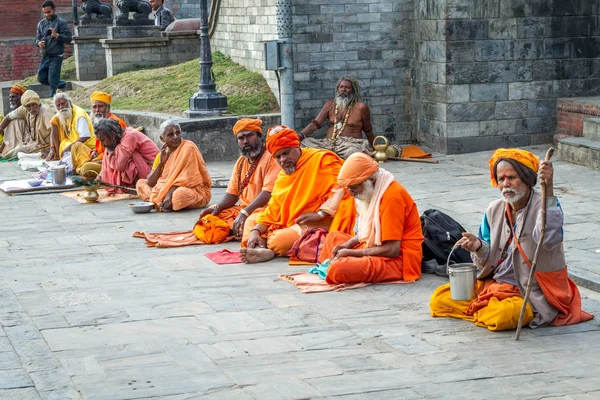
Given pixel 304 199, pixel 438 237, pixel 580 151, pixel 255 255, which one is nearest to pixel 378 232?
pixel 438 237

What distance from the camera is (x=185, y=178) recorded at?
462 inches

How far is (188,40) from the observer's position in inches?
869

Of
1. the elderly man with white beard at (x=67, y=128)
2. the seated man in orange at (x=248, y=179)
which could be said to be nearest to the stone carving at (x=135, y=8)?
the elderly man with white beard at (x=67, y=128)

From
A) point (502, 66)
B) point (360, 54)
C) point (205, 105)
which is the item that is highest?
point (360, 54)

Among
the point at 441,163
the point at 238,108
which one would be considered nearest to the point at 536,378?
the point at 441,163

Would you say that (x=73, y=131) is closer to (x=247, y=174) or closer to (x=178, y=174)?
(x=178, y=174)

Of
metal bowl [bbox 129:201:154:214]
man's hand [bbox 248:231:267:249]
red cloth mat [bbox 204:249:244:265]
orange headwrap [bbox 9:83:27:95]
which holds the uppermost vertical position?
orange headwrap [bbox 9:83:27:95]

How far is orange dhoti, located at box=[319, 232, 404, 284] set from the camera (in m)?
8.09

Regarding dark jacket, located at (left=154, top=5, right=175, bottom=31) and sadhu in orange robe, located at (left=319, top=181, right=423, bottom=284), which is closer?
sadhu in orange robe, located at (left=319, top=181, right=423, bottom=284)

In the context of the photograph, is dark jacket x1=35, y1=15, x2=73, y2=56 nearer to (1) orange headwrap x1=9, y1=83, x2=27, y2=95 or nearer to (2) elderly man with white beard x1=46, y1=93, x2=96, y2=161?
(1) orange headwrap x1=9, y1=83, x2=27, y2=95

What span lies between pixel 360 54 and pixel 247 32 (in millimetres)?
2606

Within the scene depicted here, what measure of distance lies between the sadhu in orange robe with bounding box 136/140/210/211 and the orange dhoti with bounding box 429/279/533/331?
494 centimetres

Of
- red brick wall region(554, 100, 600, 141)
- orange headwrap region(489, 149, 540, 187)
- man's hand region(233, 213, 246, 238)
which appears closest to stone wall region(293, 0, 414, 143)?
red brick wall region(554, 100, 600, 141)

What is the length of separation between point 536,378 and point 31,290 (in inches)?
168
